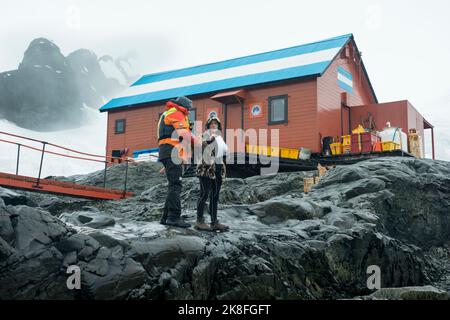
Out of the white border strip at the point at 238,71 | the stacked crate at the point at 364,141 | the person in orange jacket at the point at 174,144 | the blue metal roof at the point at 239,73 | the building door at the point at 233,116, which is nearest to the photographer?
the person in orange jacket at the point at 174,144

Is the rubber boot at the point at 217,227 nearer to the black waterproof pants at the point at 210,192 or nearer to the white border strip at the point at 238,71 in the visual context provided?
the black waterproof pants at the point at 210,192

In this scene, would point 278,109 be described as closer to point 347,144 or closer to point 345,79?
point 347,144

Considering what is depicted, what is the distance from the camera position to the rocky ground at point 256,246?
6.57 metres

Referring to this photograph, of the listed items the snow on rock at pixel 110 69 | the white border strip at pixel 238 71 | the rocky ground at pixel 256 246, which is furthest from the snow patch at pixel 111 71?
the rocky ground at pixel 256 246

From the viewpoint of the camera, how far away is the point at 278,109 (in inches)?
862

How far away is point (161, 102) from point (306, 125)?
7.94 meters

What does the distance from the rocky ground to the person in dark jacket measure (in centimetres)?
35

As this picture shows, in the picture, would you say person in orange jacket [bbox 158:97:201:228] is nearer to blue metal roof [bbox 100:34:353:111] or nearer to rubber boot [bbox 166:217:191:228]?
rubber boot [bbox 166:217:191:228]

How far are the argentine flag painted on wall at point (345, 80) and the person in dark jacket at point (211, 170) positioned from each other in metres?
16.0

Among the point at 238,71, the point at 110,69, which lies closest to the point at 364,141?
the point at 238,71

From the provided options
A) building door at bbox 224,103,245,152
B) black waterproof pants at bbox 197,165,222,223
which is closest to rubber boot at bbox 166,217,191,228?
black waterproof pants at bbox 197,165,222,223

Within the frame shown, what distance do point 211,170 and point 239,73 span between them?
16586 millimetres

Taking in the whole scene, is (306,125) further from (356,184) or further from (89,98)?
(89,98)

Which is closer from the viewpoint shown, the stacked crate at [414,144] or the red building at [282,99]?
the stacked crate at [414,144]
